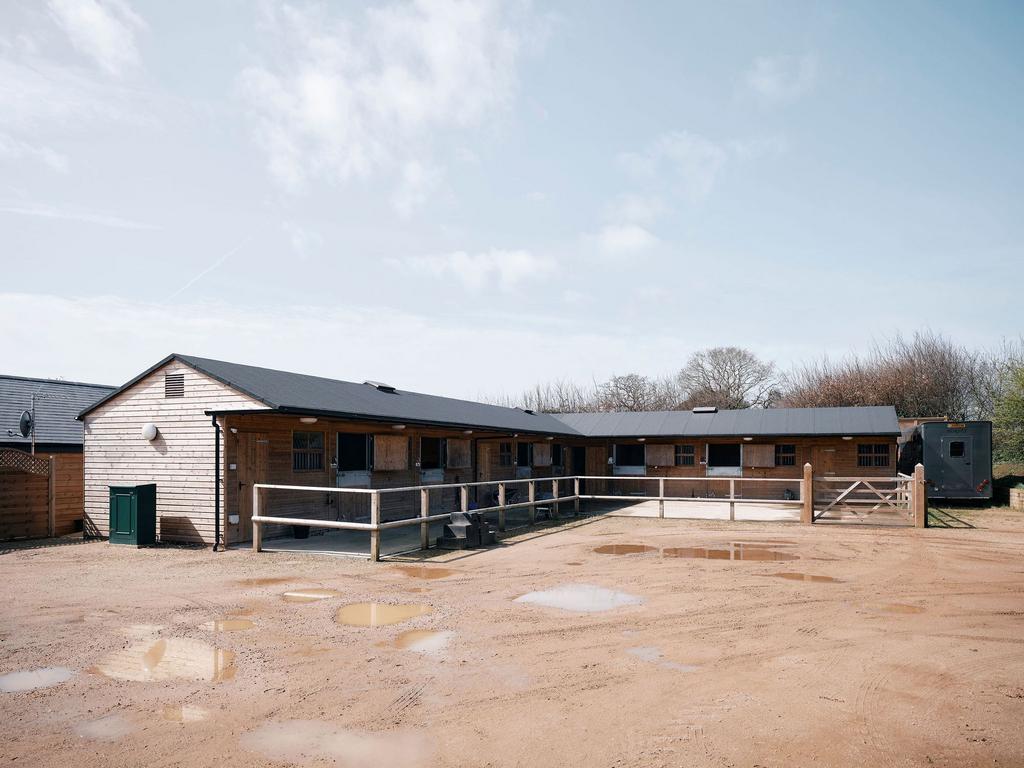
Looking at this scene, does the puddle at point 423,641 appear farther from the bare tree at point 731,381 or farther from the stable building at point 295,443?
the bare tree at point 731,381

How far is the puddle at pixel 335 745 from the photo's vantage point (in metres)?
4.23

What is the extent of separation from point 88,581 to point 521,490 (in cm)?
1504

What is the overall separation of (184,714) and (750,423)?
23566 millimetres

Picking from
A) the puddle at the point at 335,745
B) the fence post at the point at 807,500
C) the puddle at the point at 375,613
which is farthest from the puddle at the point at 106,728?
the fence post at the point at 807,500

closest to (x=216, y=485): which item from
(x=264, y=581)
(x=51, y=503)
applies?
(x=264, y=581)

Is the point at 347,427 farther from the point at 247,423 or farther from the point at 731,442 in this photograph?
the point at 731,442

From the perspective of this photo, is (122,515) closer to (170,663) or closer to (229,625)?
(229,625)

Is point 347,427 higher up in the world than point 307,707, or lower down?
higher up

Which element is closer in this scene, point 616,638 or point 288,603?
point 616,638

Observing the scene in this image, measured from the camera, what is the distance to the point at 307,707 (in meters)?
5.07

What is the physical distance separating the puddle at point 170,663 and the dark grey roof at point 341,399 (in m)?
6.66

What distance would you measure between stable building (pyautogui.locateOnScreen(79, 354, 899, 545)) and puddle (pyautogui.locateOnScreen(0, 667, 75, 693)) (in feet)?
23.9

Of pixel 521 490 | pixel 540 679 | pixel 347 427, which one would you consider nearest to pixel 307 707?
pixel 540 679

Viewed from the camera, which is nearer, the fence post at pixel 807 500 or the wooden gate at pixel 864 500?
the fence post at pixel 807 500
